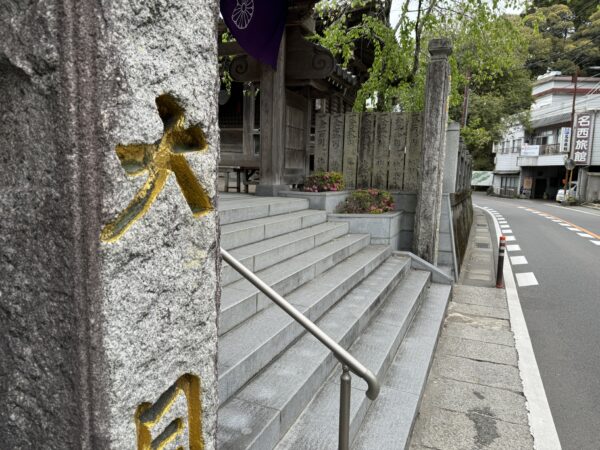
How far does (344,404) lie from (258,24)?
6521mm

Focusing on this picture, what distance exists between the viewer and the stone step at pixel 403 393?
3205mm

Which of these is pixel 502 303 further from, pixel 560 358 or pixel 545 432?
pixel 545 432

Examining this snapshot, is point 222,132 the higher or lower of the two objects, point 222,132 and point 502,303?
the higher

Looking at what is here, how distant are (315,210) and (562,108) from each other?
39766 mm

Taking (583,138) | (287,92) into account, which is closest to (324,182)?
(287,92)

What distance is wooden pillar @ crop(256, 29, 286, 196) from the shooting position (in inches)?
314

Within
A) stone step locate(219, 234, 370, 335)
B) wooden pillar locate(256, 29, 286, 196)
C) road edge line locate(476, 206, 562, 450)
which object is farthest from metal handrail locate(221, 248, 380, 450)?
wooden pillar locate(256, 29, 286, 196)

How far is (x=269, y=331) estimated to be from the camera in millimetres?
3557

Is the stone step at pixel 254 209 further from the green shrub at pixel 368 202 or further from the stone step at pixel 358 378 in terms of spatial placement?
the stone step at pixel 358 378

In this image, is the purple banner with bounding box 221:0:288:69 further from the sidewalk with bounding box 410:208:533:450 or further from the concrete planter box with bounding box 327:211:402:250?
the sidewalk with bounding box 410:208:533:450

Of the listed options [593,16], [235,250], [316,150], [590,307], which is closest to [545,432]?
[235,250]

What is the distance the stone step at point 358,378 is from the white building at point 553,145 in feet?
109

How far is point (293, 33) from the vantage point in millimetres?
8070

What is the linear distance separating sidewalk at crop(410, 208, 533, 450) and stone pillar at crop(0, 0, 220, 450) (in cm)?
285
